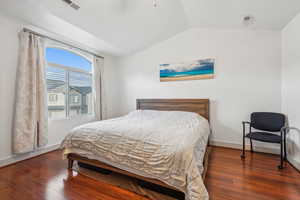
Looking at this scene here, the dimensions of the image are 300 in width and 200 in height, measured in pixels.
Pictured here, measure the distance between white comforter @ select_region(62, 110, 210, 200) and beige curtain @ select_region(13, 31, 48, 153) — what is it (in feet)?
2.81

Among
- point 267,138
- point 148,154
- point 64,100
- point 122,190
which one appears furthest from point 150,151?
point 64,100

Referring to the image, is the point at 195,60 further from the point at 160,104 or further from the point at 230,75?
the point at 160,104

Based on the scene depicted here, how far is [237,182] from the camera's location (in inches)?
72.8

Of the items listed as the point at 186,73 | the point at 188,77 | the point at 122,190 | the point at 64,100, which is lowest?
the point at 122,190

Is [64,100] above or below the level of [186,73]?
below

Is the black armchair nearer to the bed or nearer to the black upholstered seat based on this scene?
the black upholstered seat

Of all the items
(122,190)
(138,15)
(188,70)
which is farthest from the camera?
(188,70)

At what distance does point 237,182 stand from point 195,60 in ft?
8.50

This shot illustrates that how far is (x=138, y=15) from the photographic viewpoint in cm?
266

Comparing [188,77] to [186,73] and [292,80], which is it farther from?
[292,80]

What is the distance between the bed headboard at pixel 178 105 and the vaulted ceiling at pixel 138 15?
1685mm

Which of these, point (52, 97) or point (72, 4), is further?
point (52, 97)

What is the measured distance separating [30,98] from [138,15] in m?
2.51

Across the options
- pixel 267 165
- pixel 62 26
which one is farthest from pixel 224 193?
pixel 62 26
